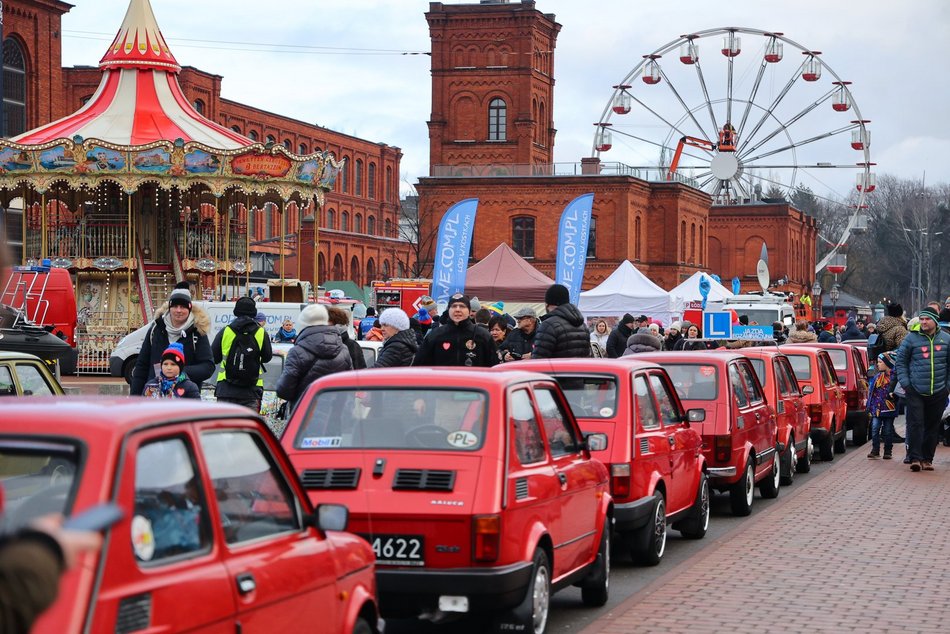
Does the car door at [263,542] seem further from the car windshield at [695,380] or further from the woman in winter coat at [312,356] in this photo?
the car windshield at [695,380]

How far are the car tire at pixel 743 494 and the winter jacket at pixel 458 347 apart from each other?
2814mm

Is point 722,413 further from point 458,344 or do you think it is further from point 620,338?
point 620,338

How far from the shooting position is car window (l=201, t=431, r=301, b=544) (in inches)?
199

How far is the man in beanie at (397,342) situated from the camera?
13422 millimetres

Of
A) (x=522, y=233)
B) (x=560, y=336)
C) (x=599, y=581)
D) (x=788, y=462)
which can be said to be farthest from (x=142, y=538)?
(x=522, y=233)

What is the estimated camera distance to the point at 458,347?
41.9ft

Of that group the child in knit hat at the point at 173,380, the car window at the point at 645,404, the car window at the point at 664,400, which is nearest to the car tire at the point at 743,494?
the car window at the point at 664,400

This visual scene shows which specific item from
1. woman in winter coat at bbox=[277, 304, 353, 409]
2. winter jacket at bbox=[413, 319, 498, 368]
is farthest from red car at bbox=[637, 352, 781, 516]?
woman in winter coat at bbox=[277, 304, 353, 409]

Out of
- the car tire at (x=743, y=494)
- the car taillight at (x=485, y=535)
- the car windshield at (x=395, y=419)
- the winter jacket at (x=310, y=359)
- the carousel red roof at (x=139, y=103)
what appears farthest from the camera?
the carousel red roof at (x=139, y=103)

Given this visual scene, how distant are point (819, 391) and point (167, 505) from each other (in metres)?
15.7

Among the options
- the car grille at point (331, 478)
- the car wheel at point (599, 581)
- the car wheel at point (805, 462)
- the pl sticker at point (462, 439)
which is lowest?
the car wheel at point (805, 462)

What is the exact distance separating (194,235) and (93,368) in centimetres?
510

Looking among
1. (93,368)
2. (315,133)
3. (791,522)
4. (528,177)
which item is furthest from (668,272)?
(791,522)

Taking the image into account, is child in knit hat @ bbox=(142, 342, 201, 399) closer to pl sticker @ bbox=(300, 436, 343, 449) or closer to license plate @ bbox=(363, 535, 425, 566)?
pl sticker @ bbox=(300, 436, 343, 449)
